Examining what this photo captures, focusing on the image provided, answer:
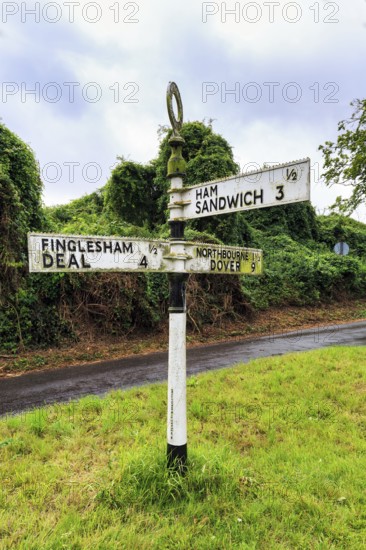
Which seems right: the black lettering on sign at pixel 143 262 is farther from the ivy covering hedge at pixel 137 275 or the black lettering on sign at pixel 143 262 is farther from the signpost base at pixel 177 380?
the ivy covering hedge at pixel 137 275

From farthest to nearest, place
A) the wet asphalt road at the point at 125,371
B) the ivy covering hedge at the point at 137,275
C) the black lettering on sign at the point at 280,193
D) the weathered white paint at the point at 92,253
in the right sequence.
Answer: the ivy covering hedge at the point at 137,275, the wet asphalt road at the point at 125,371, the black lettering on sign at the point at 280,193, the weathered white paint at the point at 92,253

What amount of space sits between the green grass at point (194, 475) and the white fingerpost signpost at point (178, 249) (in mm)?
355

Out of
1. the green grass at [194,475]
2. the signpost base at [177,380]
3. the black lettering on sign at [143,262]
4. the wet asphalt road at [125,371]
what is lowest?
the wet asphalt road at [125,371]

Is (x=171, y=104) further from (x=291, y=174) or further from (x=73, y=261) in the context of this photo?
(x=73, y=261)

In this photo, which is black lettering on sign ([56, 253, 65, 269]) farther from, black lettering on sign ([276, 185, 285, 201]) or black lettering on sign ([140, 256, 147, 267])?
black lettering on sign ([276, 185, 285, 201])

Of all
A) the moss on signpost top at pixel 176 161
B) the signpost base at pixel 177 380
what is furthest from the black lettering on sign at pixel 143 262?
the moss on signpost top at pixel 176 161

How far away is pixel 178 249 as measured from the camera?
2596mm

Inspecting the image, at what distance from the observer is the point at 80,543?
2.04 meters

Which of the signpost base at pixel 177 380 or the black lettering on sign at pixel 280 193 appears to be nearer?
the black lettering on sign at pixel 280 193

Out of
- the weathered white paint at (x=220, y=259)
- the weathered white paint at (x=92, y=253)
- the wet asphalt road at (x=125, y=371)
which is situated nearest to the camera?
the weathered white paint at (x=92, y=253)

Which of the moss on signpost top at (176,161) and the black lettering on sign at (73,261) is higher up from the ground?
the moss on signpost top at (176,161)

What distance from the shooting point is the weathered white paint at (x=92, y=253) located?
2.12 m

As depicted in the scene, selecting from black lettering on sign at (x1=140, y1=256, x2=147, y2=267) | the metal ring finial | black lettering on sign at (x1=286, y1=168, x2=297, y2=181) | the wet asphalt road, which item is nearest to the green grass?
the wet asphalt road

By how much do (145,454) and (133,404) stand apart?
57.7 inches
